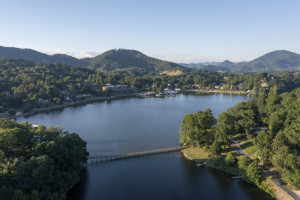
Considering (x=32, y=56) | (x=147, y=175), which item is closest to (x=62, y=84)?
(x=147, y=175)

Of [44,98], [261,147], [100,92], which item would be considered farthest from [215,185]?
[100,92]

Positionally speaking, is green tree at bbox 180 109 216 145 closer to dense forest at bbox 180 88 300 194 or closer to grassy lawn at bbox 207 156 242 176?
dense forest at bbox 180 88 300 194

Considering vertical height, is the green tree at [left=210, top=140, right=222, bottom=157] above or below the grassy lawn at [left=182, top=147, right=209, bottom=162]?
above

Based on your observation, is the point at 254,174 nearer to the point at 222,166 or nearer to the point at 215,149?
the point at 222,166

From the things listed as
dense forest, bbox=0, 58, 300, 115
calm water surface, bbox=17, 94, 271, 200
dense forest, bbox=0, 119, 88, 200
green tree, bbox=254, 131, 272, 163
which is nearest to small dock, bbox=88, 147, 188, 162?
calm water surface, bbox=17, 94, 271, 200

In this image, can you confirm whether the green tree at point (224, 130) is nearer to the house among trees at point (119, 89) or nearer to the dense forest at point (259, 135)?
the dense forest at point (259, 135)

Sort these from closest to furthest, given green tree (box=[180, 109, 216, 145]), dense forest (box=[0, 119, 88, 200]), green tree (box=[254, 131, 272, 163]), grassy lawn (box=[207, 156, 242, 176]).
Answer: dense forest (box=[0, 119, 88, 200]) < green tree (box=[254, 131, 272, 163]) < grassy lawn (box=[207, 156, 242, 176]) < green tree (box=[180, 109, 216, 145])

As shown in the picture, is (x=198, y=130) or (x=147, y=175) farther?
(x=198, y=130)

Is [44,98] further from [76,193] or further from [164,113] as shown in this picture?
[76,193]
